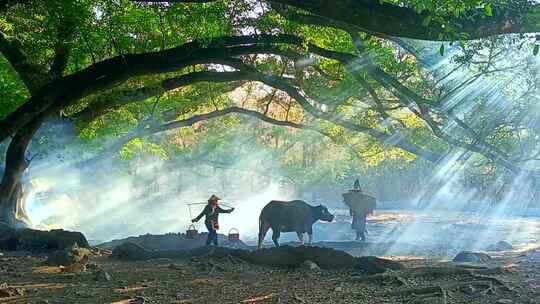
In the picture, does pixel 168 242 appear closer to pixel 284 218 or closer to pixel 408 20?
pixel 284 218

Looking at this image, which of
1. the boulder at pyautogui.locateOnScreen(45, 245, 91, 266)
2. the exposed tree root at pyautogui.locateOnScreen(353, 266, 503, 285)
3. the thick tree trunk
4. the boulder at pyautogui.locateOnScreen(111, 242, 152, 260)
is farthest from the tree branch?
the thick tree trunk

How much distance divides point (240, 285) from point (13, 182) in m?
9.40

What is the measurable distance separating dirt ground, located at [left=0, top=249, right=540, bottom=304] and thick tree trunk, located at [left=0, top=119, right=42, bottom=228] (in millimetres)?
4805

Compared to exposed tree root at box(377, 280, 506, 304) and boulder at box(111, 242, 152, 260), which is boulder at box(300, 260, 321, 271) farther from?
boulder at box(111, 242, 152, 260)

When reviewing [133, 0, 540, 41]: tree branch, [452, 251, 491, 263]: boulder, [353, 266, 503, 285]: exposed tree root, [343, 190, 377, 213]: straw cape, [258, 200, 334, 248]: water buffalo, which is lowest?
[353, 266, 503, 285]: exposed tree root

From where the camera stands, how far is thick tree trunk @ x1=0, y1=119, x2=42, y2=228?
1416 centimetres

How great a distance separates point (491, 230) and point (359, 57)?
18.8 metres

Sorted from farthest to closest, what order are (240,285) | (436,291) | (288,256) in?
(288,256), (240,285), (436,291)

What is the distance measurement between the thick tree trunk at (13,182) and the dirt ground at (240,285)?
189 inches

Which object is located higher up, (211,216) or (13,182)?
(13,182)

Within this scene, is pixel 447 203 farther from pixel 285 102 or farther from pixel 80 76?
pixel 80 76

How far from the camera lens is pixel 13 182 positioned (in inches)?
586

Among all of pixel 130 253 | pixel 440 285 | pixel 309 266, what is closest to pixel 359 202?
pixel 130 253

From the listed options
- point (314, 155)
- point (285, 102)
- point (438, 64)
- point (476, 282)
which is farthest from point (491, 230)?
point (476, 282)
